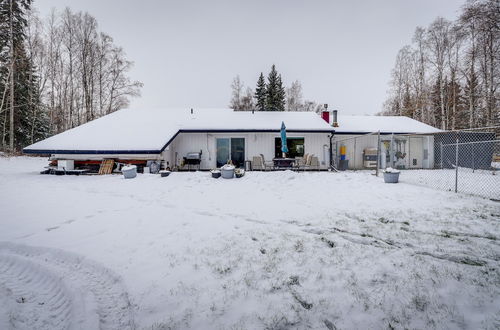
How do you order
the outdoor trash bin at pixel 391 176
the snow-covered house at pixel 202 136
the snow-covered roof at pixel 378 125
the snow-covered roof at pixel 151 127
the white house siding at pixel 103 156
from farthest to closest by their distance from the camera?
the snow-covered roof at pixel 378 125, the snow-covered house at pixel 202 136, the white house siding at pixel 103 156, the snow-covered roof at pixel 151 127, the outdoor trash bin at pixel 391 176

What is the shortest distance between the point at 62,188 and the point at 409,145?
768 inches

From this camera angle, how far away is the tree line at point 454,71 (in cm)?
1171

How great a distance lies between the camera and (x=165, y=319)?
1788 mm

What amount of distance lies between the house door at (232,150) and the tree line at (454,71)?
13.5m

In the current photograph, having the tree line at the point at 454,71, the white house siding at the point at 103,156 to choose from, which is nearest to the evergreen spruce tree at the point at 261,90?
the tree line at the point at 454,71

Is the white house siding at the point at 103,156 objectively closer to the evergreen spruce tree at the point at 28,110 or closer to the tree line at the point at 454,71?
the evergreen spruce tree at the point at 28,110

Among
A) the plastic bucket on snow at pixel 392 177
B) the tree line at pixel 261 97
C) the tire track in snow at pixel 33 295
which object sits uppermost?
the tree line at pixel 261 97

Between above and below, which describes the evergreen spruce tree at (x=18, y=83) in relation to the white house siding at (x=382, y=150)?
above

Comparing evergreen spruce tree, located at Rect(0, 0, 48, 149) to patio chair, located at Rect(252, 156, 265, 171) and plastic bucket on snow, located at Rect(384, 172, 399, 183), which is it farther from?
plastic bucket on snow, located at Rect(384, 172, 399, 183)

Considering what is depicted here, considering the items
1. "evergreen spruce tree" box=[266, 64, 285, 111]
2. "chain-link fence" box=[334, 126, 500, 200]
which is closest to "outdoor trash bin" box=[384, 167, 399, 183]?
"chain-link fence" box=[334, 126, 500, 200]

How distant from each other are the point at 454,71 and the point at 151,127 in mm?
23722

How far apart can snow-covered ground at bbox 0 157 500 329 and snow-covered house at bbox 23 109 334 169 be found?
22.0 feet

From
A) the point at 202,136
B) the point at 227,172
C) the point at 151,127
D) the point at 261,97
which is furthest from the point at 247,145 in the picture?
the point at 261,97

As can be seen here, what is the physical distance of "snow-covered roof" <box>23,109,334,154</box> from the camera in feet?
35.1
